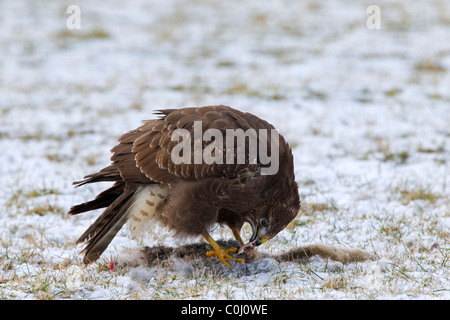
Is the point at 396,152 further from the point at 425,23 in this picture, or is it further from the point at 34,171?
the point at 425,23

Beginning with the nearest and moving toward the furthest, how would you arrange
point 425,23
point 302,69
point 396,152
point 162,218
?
point 162,218 < point 396,152 < point 302,69 < point 425,23

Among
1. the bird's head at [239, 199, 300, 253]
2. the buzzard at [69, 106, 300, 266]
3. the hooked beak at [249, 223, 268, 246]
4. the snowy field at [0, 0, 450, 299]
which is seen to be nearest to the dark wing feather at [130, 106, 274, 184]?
the buzzard at [69, 106, 300, 266]

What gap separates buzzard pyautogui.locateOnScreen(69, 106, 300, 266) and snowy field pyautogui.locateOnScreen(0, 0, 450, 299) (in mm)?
334

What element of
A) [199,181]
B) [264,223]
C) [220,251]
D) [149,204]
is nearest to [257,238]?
[264,223]

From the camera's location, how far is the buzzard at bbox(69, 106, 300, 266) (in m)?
4.34

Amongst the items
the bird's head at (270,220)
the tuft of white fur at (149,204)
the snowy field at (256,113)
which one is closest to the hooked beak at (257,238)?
the bird's head at (270,220)

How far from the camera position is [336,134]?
891 cm

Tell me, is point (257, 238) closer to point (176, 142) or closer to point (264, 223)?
point (264, 223)

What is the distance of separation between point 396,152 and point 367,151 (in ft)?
1.29

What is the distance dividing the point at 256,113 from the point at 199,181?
5.83 metres

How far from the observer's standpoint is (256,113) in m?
10.1

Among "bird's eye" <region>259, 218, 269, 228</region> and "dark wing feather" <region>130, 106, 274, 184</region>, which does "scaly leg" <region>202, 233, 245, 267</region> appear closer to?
"bird's eye" <region>259, 218, 269, 228</region>

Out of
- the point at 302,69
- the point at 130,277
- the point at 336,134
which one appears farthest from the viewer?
the point at 302,69
